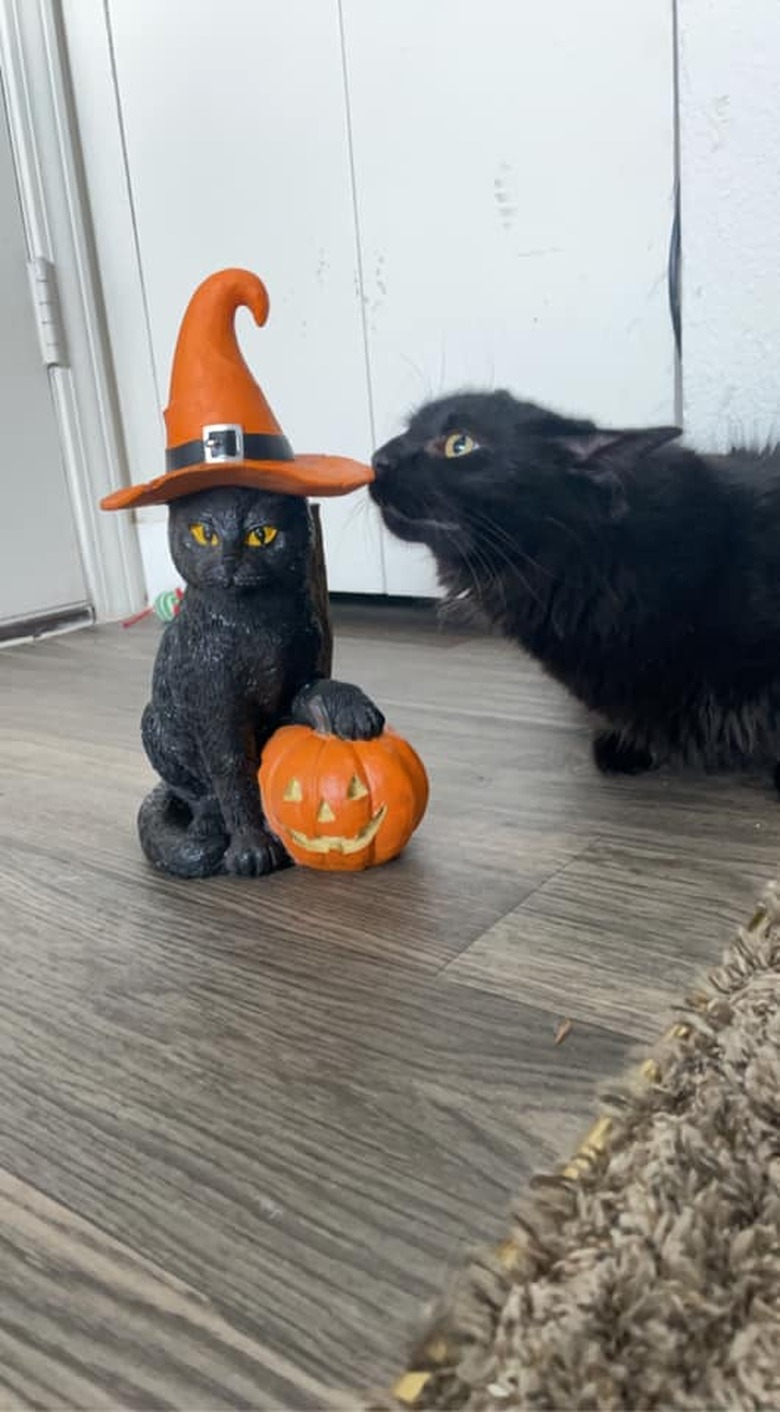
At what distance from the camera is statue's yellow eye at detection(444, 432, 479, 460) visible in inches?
40.7

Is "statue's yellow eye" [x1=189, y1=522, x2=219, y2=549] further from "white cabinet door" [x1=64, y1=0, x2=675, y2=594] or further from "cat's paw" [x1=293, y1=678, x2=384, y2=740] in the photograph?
"white cabinet door" [x1=64, y1=0, x2=675, y2=594]

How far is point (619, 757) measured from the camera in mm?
1162

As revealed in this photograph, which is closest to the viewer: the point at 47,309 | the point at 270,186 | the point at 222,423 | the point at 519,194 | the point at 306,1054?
the point at 306,1054

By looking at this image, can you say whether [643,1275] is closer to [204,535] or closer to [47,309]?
[204,535]

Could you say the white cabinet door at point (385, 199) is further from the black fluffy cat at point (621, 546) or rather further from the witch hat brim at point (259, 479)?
the witch hat brim at point (259, 479)

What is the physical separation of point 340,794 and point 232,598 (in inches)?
7.7

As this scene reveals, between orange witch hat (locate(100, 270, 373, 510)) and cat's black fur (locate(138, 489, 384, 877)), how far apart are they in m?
0.03

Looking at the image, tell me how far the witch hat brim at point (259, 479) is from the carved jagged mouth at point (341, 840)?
280mm

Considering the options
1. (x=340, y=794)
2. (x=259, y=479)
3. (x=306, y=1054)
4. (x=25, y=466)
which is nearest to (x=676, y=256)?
(x=259, y=479)

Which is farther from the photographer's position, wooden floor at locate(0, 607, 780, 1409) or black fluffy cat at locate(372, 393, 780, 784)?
black fluffy cat at locate(372, 393, 780, 784)

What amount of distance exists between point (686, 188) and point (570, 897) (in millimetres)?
1085

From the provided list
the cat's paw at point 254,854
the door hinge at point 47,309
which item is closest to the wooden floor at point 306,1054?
the cat's paw at point 254,854

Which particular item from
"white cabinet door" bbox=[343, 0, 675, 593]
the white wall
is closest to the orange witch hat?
the white wall

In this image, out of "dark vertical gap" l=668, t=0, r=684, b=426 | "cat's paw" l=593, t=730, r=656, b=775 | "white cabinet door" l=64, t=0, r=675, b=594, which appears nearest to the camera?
"cat's paw" l=593, t=730, r=656, b=775
